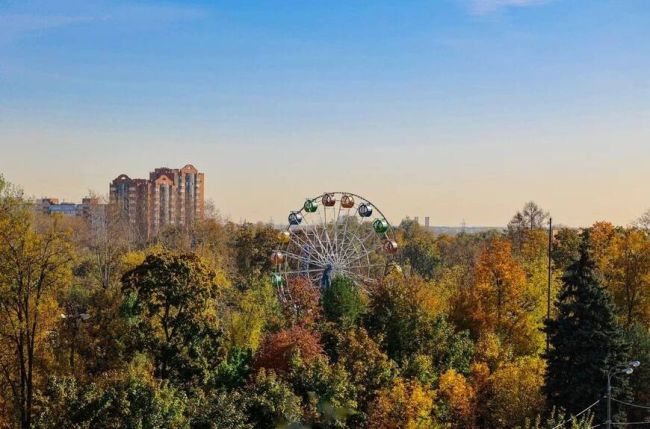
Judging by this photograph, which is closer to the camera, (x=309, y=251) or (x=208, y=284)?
(x=208, y=284)

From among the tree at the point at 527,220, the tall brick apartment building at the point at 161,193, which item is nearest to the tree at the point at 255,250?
the tree at the point at 527,220

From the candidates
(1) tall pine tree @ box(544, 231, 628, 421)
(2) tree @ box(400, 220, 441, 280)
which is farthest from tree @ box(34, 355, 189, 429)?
(2) tree @ box(400, 220, 441, 280)

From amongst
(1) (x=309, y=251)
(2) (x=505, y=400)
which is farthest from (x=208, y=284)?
(1) (x=309, y=251)

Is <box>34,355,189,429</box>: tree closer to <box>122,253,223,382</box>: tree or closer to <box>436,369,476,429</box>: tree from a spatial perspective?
<box>122,253,223,382</box>: tree

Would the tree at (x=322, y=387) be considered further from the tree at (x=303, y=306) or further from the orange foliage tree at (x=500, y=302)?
the orange foliage tree at (x=500, y=302)

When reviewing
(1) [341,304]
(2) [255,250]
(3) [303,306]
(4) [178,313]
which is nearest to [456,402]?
(1) [341,304]

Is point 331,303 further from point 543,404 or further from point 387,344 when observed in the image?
point 543,404

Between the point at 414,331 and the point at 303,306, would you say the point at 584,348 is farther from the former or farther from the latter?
the point at 303,306
